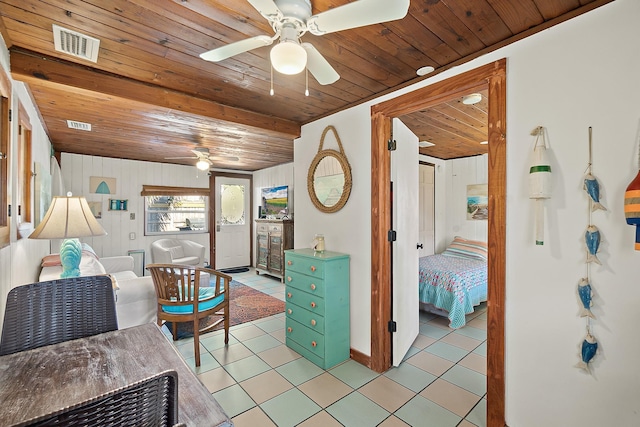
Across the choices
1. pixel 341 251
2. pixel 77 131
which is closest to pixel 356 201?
pixel 341 251

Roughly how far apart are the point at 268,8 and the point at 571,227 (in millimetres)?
1798

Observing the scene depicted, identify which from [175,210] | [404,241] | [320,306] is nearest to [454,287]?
[404,241]

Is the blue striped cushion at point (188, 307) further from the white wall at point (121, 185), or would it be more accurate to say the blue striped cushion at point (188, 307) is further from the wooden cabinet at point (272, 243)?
the white wall at point (121, 185)

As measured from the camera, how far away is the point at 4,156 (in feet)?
5.08

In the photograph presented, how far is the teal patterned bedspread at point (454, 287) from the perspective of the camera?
329 centimetres

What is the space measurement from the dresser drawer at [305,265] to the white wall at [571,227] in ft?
4.55

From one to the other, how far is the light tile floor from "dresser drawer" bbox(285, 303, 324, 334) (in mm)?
328

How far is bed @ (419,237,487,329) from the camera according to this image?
10.8ft

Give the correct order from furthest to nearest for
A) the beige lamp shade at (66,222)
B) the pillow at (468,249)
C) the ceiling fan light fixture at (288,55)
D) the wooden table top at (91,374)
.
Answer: the pillow at (468,249)
the beige lamp shade at (66,222)
the ceiling fan light fixture at (288,55)
the wooden table top at (91,374)

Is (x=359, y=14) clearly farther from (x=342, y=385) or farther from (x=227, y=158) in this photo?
(x=227, y=158)

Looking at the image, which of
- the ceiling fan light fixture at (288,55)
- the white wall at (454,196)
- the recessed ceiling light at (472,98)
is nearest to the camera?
the ceiling fan light fixture at (288,55)

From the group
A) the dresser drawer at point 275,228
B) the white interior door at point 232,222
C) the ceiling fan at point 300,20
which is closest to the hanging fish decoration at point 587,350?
the ceiling fan at point 300,20

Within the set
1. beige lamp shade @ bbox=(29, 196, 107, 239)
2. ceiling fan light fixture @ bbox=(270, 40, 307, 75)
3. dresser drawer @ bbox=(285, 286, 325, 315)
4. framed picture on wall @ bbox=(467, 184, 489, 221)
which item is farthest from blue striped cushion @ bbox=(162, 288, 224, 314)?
framed picture on wall @ bbox=(467, 184, 489, 221)

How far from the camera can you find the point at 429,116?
2949mm
